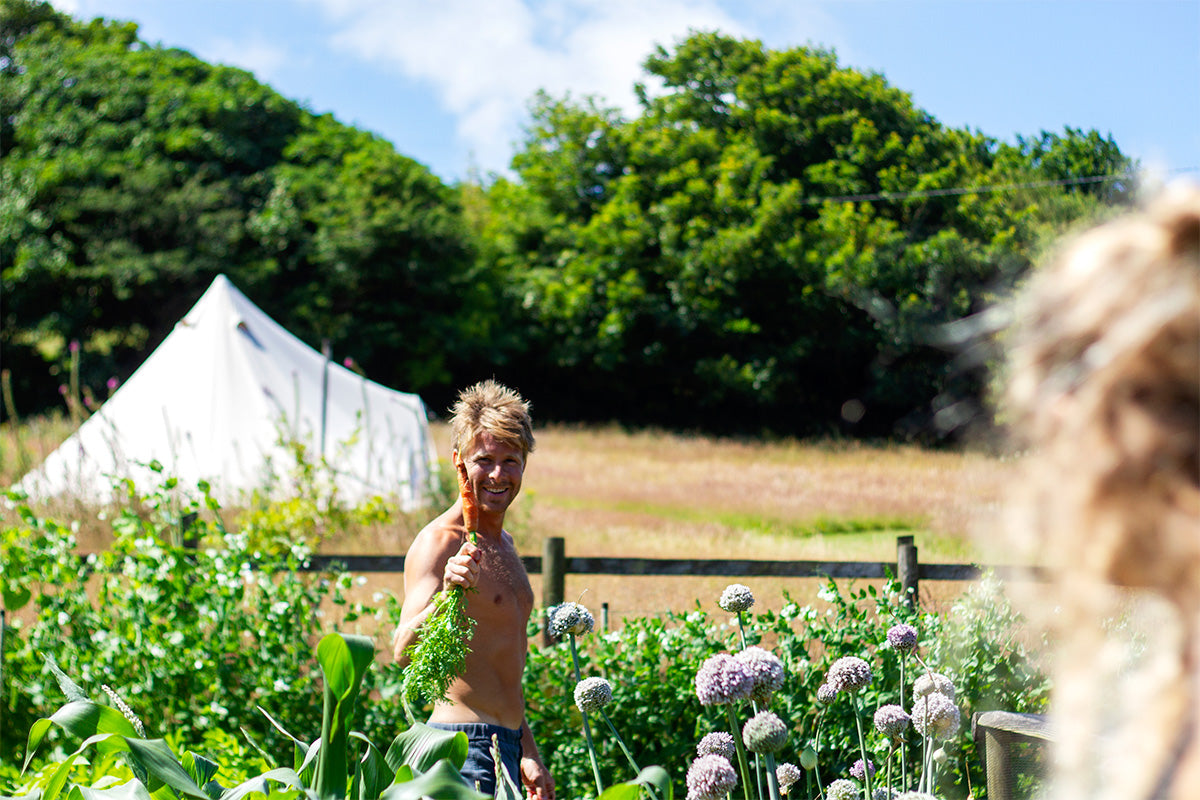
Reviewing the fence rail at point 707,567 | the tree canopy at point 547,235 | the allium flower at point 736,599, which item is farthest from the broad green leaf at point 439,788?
the tree canopy at point 547,235

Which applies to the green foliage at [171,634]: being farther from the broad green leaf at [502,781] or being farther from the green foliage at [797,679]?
the broad green leaf at [502,781]

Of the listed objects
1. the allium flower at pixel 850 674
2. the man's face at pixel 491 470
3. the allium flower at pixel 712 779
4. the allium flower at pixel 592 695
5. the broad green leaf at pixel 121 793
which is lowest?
the broad green leaf at pixel 121 793

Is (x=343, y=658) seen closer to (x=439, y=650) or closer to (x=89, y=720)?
(x=439, y=650)

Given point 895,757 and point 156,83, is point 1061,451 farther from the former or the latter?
point 156,83

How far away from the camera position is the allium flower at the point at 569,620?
2.66 meters

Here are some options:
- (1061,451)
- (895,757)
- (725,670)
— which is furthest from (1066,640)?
(895,757)

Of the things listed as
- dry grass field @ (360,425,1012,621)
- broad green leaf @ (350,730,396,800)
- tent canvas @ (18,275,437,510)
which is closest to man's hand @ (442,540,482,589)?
broad green leaf @ (350,730,396,800)

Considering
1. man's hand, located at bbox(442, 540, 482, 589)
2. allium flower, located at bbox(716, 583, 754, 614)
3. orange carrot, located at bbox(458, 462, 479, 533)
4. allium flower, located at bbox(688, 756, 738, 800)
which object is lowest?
allium flower, located at bbox(688, 756, 738, 800)

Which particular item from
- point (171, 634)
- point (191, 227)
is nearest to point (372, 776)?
point (171, 634)

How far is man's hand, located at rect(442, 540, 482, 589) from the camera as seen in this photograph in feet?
7.18

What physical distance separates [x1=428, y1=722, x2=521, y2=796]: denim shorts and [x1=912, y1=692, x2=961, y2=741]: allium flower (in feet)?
3.12

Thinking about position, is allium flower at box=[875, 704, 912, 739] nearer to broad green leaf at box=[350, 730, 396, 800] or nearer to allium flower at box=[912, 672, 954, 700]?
allium flower at box=[912, 672, 954, 700]

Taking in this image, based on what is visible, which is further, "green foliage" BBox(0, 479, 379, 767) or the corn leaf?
"green foliage" BBox(0, 479, 379, 767)

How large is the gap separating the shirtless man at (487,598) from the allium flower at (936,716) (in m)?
0.94
